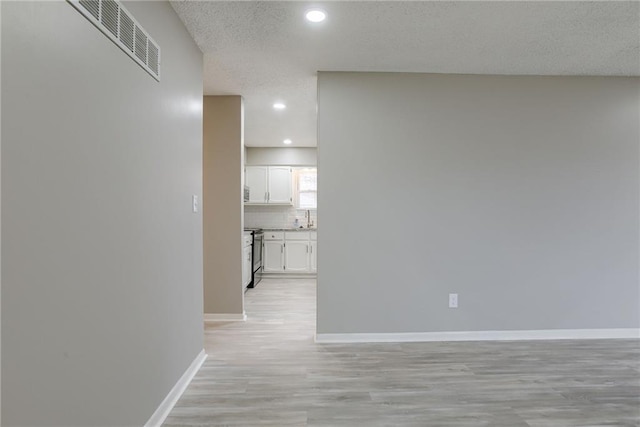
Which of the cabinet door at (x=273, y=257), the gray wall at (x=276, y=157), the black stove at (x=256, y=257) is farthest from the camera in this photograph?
the gray wall at (x=276, y=157)

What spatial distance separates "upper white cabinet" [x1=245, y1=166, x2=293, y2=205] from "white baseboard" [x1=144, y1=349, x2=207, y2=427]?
4150mm

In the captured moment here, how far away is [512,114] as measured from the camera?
129 inches

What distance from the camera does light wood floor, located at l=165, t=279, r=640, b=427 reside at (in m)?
2.01

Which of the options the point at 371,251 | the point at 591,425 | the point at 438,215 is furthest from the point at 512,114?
the point at 591,425

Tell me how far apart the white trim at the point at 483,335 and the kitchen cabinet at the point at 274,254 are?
333 centimetres

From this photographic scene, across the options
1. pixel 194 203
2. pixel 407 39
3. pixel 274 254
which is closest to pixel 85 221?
pixel 194 203

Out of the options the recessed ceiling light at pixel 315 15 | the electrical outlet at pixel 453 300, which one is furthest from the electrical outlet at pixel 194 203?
the electrical outlet at pixel 453 300

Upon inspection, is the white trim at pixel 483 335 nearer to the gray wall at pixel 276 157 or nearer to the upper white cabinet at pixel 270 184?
the upper white cabinet at pixel 270 184

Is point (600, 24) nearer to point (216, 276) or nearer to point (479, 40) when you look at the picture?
point (479, 40)

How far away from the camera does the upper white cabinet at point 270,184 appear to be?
6.66m

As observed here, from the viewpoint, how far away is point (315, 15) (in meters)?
2.27

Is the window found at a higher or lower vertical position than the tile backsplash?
higher

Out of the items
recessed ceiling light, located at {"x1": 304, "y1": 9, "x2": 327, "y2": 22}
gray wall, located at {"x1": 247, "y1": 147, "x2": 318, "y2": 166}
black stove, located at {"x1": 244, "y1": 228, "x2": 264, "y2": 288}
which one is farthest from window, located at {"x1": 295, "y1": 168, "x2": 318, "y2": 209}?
recessed ceiling light, located at {"x1": 304, "y1": 9, "x2": 327, "y2": 22}

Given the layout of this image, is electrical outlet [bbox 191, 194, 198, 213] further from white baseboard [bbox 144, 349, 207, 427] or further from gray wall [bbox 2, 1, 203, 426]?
white baseboard [bbox 144, 349, 207, 427]
